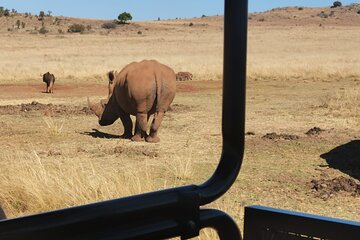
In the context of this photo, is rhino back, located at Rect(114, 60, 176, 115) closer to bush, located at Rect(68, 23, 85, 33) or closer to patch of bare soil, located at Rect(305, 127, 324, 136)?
patch of bare soil, located at Rect(305, 127, 324, 136)

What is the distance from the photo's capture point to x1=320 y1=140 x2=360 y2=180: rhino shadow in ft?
32.6

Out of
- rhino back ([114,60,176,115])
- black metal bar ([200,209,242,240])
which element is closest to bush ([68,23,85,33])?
rhino back ([114,60,176,115])

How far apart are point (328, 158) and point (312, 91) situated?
45.6 feet

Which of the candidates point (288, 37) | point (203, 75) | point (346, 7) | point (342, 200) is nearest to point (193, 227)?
point (342, 200)

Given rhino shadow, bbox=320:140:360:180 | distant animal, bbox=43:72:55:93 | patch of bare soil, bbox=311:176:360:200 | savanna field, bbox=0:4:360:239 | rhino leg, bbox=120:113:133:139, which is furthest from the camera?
distant animal, bbox=43:72:55:93

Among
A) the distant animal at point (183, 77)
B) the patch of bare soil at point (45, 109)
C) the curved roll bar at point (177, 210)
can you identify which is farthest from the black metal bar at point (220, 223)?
the distant animal at point (183, 77)

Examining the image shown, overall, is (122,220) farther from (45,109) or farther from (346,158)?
(45,109)

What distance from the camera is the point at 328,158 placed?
10.9 meters

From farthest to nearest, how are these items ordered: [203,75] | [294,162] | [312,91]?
[203,75], [312,91], [294,162]

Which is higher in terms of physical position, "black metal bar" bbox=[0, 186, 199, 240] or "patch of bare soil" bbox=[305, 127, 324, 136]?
"black metal bar" bbox=[0, 186, 199, 240]

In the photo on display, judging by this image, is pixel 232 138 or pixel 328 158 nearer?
pixel 232 138

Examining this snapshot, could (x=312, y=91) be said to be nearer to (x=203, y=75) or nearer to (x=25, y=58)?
(x=203, y=75)

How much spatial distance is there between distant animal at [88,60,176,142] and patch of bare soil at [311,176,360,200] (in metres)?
4.78

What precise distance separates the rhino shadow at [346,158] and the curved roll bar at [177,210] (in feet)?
26.3
